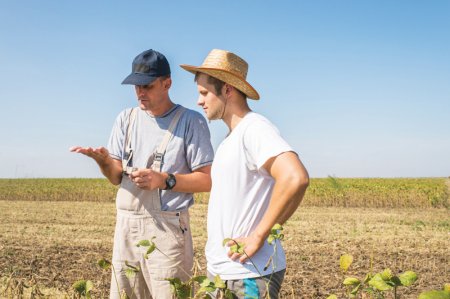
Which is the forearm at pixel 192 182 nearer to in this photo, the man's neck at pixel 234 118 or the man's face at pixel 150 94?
the man's face at pixel 150 94

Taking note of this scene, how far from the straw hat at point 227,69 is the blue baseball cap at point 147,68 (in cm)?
58

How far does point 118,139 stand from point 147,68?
19.0 inches

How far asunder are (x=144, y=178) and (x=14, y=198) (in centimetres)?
3346

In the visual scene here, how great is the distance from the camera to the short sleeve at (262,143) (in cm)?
206

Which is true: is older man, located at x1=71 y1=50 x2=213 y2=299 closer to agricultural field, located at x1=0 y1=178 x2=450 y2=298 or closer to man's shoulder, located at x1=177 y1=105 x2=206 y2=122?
man's shoulder, located at x1=177 y1=105 x2=206 y2=122

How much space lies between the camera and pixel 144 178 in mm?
2908

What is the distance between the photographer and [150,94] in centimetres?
315

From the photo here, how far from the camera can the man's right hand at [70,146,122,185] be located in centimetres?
293

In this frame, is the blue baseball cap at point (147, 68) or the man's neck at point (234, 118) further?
the blue baseball cap at point (147, 68)

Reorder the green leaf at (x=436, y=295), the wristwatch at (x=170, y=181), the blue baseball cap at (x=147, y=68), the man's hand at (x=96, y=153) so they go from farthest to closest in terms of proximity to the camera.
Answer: the blue baseball cap at (x=147, y=68)
the wristwatch at (x=170, y=181)
the man's hand at (x=96, y=153)
the green leaf at (x=436, y=295)

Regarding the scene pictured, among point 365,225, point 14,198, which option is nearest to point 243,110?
point 365,225

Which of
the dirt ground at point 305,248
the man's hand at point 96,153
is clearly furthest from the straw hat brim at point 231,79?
the dirt ground at point 305,248

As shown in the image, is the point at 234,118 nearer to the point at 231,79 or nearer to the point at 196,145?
the point at 231,79

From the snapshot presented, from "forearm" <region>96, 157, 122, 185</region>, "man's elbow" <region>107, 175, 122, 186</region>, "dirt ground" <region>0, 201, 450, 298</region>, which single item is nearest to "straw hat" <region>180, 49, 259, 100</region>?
"forearm" <region>96, 157, 122, 185</region>
